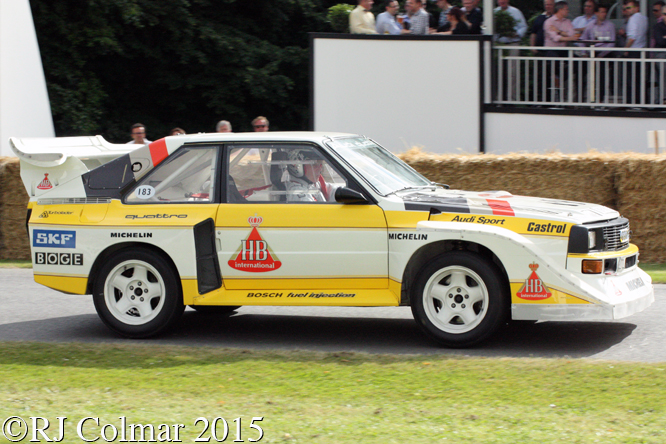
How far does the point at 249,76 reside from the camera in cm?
2516

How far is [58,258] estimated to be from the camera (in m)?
7.79

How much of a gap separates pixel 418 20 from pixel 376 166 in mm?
9527

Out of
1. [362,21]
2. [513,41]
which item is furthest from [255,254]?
[513,41]

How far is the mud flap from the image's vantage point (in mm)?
7383

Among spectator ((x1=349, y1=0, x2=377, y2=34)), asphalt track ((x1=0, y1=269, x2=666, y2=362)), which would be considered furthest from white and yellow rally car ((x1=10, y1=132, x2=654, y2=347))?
spectator ((x1=349, y1=0, x2=377, y2=34))

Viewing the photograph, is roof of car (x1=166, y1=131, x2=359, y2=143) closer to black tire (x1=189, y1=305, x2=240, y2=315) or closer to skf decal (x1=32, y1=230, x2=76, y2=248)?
skf decal (x1=32, y1=230, x2=76, y2=248)

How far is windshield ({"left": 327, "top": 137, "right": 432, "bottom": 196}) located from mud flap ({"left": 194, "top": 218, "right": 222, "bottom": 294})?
1.23m

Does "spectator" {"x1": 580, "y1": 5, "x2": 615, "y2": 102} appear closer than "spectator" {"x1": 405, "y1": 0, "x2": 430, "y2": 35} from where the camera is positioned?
Yes

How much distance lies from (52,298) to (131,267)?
288 centimetres

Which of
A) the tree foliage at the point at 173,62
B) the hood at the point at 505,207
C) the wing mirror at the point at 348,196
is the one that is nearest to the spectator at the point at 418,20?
the tree foliage at the point at 173,62

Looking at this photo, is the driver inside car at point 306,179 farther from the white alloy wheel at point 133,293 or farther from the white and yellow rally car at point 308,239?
the white alloy wheel at point 133,293

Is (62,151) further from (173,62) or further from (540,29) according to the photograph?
(173,62)

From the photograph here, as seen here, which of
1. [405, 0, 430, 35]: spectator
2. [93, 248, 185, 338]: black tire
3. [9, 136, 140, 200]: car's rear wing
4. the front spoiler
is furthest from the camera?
[405, 0, 430, 35]: spectator

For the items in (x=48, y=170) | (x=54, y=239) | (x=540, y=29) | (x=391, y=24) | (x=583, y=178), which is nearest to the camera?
(x=54, y=239)
